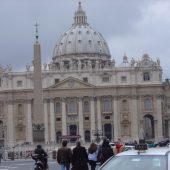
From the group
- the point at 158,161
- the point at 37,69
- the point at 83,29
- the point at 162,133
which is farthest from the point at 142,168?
the point at 83,29

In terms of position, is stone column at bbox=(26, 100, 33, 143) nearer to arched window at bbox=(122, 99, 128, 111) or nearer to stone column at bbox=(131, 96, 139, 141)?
arched window at bbox=(122, 99, 128, 111)

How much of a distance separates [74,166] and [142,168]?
7643mm

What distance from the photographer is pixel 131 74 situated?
106m

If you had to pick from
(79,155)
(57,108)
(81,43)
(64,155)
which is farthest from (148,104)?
(79,155)

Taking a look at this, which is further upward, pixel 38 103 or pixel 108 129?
pixel 38 103

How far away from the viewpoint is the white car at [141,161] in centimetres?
1082

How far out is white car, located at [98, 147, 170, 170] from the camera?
10.8m

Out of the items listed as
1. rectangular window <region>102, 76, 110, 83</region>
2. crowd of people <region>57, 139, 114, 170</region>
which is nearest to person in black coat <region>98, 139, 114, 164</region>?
crowd of people <region>57, 139, 114, 170</region>

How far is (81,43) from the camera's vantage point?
131 meters

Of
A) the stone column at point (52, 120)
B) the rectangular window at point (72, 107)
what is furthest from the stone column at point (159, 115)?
the stone column at point (52, 120)

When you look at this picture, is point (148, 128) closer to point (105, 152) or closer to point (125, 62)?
point (125, 62)

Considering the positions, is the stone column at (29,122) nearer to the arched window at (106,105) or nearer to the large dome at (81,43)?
the arched window at (106,105)

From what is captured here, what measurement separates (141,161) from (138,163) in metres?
0.07

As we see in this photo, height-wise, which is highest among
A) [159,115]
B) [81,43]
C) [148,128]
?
[81,43]
